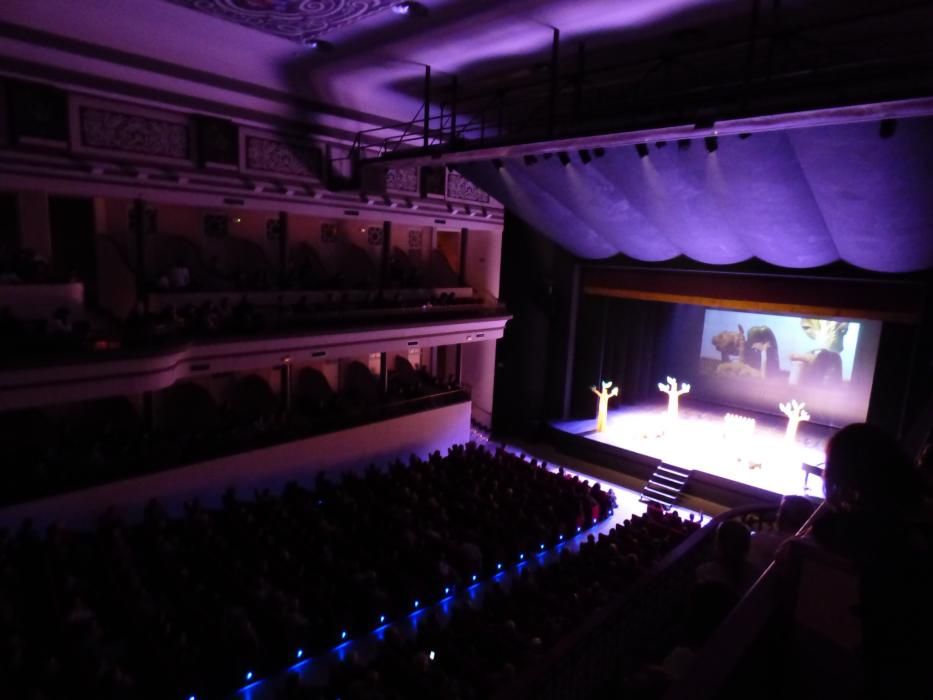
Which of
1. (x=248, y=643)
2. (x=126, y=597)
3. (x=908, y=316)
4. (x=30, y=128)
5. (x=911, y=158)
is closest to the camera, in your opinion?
(x=248, y=643)

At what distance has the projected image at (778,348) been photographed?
1421cm

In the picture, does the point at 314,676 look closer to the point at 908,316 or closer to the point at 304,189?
the point at 304,189

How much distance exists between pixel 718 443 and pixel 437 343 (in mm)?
6922

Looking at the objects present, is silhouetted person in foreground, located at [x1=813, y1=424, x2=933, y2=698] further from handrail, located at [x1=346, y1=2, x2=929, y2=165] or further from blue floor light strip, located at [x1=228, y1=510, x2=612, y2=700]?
blue floor light strip, located at [x1=228, y1=510, x2=612, y2=700]

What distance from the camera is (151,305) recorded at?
415 inches

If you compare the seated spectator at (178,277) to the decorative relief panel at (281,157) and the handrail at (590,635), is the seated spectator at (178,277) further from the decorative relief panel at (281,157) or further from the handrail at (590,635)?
the handrail at (590,635)

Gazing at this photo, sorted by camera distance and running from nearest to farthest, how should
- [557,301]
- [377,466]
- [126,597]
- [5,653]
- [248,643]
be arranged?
[5,653], [248,643], [126,597], [377,466], [557,301]

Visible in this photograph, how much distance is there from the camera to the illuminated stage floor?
39.5ft

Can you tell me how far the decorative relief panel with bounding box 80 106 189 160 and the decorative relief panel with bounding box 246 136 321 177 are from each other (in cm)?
118

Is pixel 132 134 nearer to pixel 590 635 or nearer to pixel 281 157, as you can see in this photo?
pixel 281 157

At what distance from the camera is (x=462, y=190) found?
1476cm

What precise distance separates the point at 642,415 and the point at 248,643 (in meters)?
12.2

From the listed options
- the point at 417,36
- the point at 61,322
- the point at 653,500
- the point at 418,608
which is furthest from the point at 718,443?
the point at 61,322

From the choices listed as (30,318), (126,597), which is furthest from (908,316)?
(30,318)
